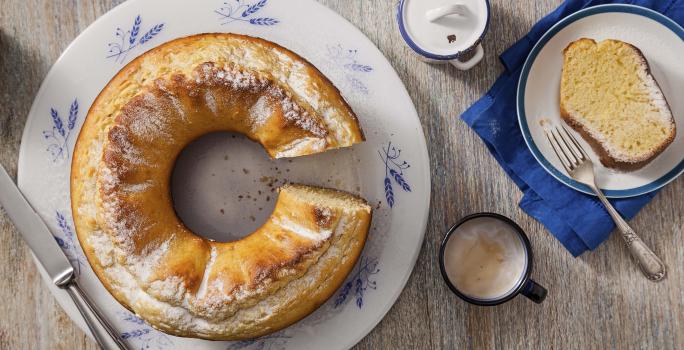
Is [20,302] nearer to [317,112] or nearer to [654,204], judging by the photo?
[317,112]

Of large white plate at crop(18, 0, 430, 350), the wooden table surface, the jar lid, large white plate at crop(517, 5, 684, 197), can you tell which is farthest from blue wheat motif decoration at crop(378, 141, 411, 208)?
large white plate at crop(517, 5, 684, 197)

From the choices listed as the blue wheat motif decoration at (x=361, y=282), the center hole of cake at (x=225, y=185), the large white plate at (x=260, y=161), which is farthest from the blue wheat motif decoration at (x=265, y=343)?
A: the center hole of cake at (x=225, y=185)

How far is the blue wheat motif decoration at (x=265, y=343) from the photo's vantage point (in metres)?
1.93

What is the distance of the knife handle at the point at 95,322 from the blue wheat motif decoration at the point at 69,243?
0.06 m

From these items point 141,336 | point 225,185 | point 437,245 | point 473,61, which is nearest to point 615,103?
point 473,61

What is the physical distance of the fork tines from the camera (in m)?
1.98

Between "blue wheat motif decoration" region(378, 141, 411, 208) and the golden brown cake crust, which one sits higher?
the golden brown cake crust

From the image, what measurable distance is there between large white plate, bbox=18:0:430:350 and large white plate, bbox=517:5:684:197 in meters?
0.42

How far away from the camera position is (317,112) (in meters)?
1.68

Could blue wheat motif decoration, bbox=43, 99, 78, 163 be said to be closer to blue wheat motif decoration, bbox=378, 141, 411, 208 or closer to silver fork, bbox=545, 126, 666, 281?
blue wheat motif decoration, bbox=378, 141, 411, 208

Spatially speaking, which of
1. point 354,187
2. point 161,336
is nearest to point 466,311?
point 354,187

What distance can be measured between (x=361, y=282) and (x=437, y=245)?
0.30m

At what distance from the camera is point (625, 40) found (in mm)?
1997

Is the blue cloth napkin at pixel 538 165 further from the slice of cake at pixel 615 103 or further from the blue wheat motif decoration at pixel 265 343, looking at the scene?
the blue wheat motif decoration at pixel 265 343
